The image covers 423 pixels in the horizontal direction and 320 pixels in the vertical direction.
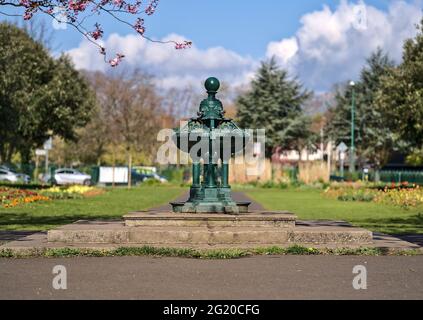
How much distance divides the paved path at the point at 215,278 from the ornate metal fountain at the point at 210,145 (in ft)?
10.4

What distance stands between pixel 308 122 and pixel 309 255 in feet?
168

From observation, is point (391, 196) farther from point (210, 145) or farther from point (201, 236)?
point (201, 236)

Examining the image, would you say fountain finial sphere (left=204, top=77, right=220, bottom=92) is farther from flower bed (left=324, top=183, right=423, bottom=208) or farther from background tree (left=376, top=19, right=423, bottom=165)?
background tree (left=376, top=19, right=423, bottom=165)

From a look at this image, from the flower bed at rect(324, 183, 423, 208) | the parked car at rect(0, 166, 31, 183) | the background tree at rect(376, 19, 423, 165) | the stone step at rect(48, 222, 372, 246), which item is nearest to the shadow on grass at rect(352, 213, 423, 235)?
the stone step at rect(48, 222, 372, 246)

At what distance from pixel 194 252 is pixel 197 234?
98cm

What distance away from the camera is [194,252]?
33.9 feet

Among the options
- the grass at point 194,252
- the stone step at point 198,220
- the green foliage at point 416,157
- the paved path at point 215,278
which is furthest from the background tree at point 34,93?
the paved path at point 215,278

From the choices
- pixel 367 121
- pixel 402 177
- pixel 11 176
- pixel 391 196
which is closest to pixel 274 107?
pixel 367 121

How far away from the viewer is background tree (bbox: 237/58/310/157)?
60.7 m

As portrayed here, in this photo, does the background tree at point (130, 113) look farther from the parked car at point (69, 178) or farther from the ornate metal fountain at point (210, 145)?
the ornate metal fountain at point (210, 145)

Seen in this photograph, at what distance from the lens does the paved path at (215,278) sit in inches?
292
